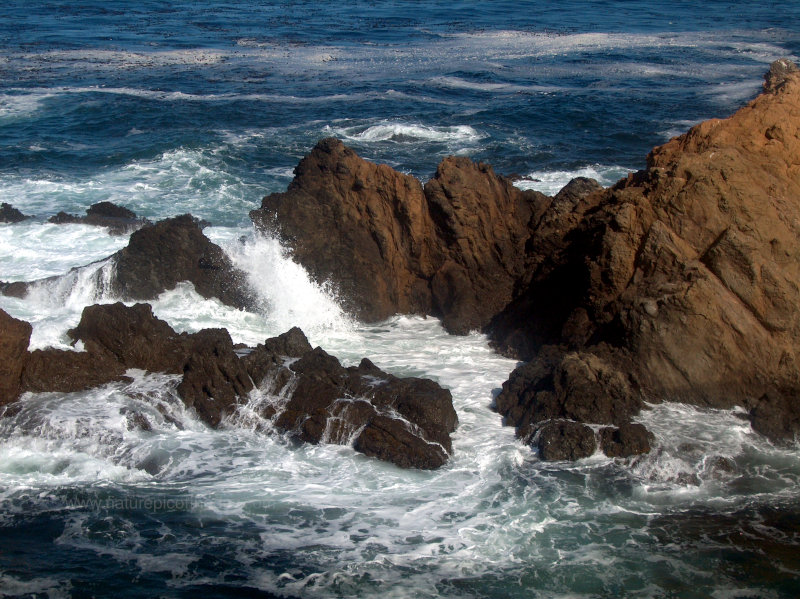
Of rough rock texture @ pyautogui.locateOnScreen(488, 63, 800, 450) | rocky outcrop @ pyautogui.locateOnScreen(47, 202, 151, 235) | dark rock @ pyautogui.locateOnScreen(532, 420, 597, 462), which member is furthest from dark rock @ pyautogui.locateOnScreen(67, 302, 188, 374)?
rocky outcrop @ pyautogui.locateOnScreen(47, 202, 151, 235)

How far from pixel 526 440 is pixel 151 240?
30.9 ft

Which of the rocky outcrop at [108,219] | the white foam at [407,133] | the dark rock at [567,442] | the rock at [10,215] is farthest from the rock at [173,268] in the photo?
the white foam at [407,133]

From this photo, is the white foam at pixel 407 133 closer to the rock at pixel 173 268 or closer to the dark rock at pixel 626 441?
the rock at pixel 173 268

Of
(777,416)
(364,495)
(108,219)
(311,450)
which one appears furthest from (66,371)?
(777,416)

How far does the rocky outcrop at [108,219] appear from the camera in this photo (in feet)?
71.9

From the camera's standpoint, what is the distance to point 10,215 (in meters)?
22.3

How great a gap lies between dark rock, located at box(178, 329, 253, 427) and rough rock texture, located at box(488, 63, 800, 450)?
176 inches

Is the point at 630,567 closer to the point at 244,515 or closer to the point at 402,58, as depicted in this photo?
the point at 244,515

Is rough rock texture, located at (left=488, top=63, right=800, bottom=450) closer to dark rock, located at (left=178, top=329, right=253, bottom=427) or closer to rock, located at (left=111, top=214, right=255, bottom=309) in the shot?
dark rock, located at (left=178, top=329, right=253, bottom=427)

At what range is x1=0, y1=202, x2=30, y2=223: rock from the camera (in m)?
22.3

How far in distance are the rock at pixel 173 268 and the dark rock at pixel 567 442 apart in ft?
25.2

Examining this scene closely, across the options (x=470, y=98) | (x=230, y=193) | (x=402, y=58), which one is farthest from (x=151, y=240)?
(x=402, y=58)

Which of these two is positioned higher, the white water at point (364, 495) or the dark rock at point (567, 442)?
the dark rock at point (567, 442)

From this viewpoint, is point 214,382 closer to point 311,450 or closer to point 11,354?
point 311,450
